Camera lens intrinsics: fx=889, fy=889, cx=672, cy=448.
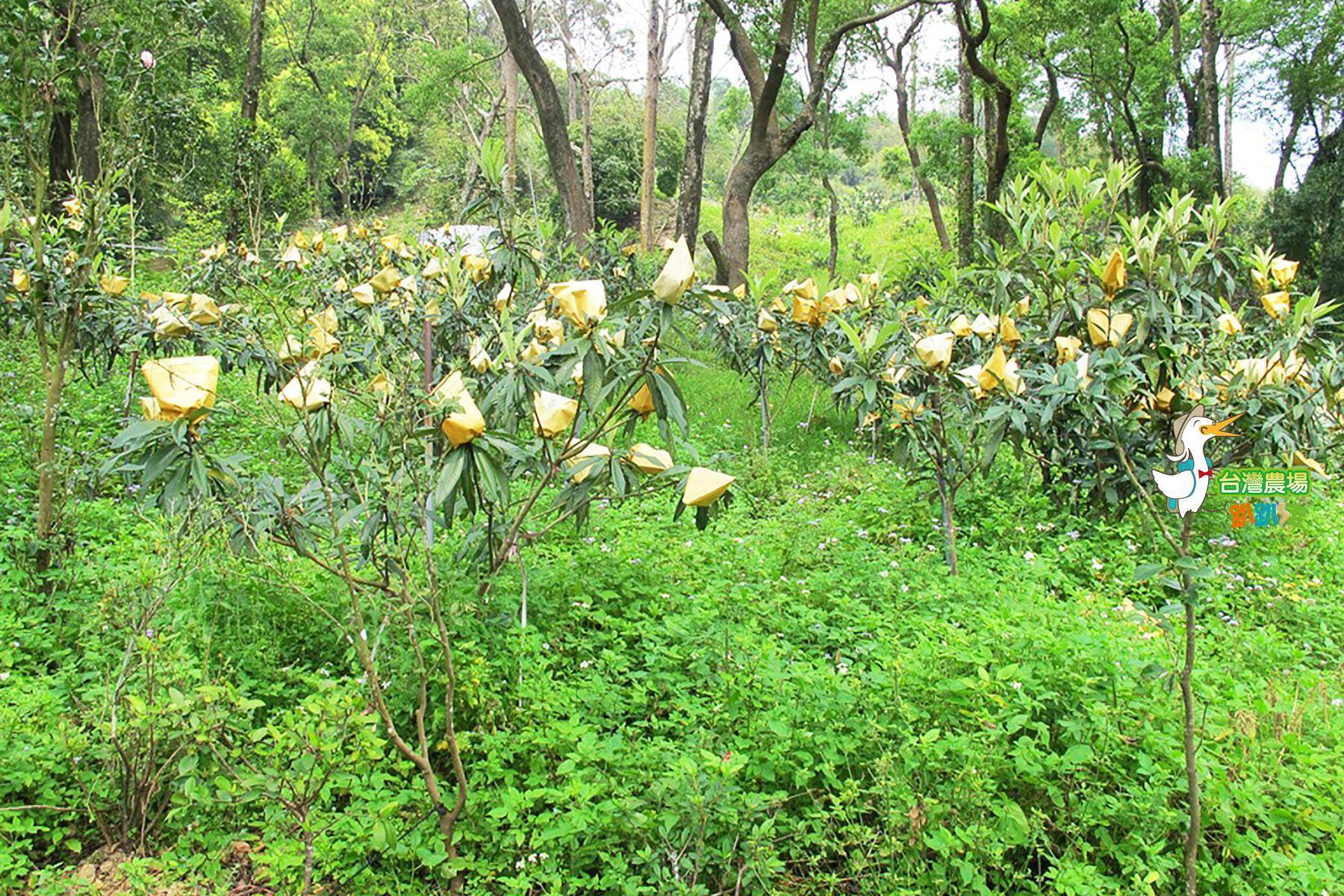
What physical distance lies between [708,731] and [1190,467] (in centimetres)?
110

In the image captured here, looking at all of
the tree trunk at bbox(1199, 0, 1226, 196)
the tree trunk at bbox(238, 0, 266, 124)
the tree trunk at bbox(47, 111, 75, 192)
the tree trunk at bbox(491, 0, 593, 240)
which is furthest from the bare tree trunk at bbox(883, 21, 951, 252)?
the tree trunk at bbox(47, 111, 75, 192)

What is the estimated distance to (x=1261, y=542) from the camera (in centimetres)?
364

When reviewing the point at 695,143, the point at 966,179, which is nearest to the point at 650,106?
the point at 966,179

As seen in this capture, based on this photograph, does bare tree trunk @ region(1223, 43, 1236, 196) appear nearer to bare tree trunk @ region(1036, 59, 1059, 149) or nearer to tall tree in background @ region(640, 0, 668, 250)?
bare tree trunk @ region(1036, 59, 1059, 149)

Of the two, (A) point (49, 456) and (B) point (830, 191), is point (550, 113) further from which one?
(B) point (830, 191)

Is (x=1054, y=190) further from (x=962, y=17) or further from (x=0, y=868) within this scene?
(x=962, y=17)

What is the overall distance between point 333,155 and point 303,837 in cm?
2396

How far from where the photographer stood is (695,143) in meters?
9.45

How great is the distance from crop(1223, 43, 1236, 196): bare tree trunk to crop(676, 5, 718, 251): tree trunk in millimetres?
12802

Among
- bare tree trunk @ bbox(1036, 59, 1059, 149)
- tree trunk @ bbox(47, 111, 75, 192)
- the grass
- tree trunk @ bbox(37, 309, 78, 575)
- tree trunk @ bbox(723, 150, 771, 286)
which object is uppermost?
bare tree trunk @ bbox(1036, 59, 1059, 149)

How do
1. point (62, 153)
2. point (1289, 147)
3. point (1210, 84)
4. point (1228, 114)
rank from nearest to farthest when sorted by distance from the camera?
point (62, 153) < point (1210, 84) < point (1289, 147) < point (1228, 114)

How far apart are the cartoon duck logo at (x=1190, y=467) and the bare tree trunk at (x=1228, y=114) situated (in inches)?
766

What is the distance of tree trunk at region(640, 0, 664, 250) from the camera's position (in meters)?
16.0

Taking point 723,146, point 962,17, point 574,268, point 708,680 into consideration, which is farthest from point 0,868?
point 723,146
